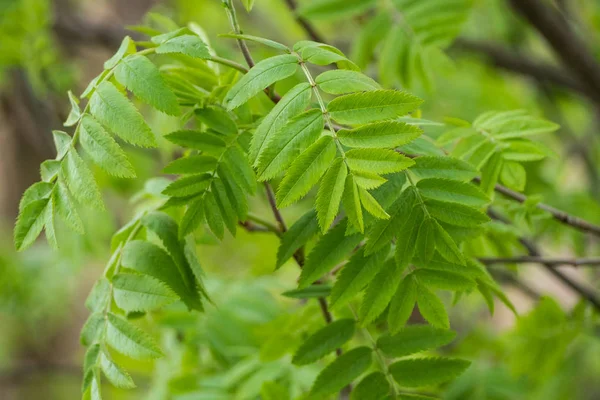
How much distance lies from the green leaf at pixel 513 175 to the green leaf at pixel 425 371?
289 millimetres

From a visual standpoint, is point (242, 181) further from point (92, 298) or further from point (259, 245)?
point (259, 245)

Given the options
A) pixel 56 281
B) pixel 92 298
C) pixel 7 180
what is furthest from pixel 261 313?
pixel 7 180

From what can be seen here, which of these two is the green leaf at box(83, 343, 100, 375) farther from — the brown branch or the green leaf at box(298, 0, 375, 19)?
the brown branch

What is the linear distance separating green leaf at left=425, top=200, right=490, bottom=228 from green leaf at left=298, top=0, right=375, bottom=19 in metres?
1.00

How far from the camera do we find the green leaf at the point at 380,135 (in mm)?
745

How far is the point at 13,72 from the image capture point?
8.32 ft

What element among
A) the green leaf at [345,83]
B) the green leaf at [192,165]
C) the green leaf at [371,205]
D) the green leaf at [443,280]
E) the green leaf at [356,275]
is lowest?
the green leaf at [443,280]

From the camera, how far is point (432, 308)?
849 mm

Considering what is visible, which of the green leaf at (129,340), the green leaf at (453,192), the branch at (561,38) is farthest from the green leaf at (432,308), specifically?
the branch at (561,38)


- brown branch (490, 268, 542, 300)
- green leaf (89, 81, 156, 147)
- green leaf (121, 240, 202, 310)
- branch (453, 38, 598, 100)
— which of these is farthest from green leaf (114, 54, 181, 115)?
branch (453, 38, 598, 100)

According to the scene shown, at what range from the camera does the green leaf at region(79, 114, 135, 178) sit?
2.51 ft

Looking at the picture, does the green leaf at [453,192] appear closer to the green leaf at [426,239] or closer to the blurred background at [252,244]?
the green leaf at [426,239]

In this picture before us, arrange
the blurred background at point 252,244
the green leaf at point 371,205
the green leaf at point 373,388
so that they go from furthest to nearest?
1. the blurred background at point 252,244
2. the green leaf at point 373,388
3. the green leaf at point 371,205

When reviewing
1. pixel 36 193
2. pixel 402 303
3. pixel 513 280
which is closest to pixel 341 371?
pixel 402 303
